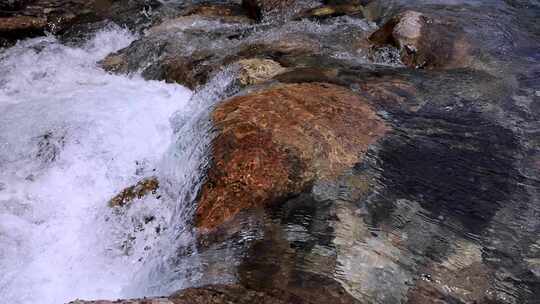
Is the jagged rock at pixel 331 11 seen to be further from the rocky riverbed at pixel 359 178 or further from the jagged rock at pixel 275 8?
the rocky riverbed at pixel 359 178

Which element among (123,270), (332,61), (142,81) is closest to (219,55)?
(142,81)

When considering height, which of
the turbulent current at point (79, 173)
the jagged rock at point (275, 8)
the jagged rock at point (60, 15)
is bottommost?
the turbulent current at point (79, 173)

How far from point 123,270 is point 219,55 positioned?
3.49m

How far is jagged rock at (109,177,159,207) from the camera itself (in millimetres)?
4289

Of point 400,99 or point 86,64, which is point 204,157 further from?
point 86,64

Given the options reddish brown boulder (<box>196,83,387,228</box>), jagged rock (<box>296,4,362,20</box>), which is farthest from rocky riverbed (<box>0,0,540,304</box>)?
jagged rock (<box>296,4,362,20</box>)

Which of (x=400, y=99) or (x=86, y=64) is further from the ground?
(x=400, y=99)

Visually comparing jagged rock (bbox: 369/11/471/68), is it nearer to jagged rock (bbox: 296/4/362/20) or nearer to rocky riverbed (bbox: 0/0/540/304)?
rocky riverbed (bbox: 0/0/540/304)

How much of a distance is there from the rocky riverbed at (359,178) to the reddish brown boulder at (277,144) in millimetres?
12

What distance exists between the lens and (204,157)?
374 cm

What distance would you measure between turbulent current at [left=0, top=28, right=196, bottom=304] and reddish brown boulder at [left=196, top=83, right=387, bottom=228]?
1.82 ft

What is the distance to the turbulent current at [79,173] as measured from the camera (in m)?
3.63

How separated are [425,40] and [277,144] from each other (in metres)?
3.34

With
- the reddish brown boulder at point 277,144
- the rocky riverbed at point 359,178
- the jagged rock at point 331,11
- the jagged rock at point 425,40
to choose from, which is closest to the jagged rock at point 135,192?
the rocky riverbed at point 359,178
